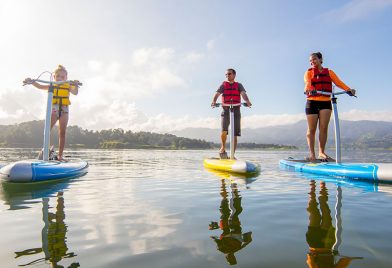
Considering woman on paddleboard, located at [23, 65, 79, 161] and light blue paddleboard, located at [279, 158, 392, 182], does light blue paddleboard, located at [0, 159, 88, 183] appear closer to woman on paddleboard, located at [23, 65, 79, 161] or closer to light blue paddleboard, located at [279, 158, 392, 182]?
woman on paddleboard, located at [23, 65, 79, 161]

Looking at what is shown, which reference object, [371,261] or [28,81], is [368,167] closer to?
[371,261]

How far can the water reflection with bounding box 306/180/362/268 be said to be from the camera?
7.93 feet

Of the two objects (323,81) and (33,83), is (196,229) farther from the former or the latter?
(323,81)

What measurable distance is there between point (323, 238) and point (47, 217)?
347 centimetres

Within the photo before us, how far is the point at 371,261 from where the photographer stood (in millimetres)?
2416

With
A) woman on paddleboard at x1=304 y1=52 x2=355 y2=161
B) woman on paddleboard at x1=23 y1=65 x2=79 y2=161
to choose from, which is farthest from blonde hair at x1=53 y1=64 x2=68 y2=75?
woman on paddleboard at x1=304 y1=52 x2=355 y2=161

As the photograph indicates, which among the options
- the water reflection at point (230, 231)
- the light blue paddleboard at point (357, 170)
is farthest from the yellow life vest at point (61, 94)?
the light blue paddleboard at point (357, 170)

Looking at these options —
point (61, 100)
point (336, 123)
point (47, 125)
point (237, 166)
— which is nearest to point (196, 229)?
point (237, 166)

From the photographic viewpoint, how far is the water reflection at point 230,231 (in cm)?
271

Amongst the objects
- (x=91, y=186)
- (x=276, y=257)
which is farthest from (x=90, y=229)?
(x=91, y=186)

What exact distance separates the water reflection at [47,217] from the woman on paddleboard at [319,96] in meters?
8.27

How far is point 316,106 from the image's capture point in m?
10.7

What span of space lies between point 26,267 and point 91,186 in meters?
4.60

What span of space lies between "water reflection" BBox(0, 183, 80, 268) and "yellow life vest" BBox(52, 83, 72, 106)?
345 centimetres
